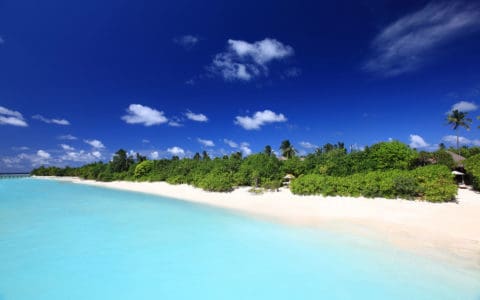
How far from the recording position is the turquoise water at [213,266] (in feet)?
20.7

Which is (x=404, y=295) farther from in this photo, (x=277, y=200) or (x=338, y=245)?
(x=277, y=200)

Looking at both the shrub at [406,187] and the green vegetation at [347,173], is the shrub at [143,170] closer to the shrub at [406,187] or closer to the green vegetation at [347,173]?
the green vegetation at [347,173]

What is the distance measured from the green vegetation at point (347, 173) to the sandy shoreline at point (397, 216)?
2.78 ft

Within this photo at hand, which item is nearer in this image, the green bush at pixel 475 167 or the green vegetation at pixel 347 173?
the green vegetation at pixel 347 173

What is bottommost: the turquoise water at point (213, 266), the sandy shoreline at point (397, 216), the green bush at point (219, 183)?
the turquoise water at point (213, 266)

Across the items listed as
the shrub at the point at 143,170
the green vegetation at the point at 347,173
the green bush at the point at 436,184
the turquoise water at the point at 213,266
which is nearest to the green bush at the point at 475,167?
the green vegetation at the point at 347,173

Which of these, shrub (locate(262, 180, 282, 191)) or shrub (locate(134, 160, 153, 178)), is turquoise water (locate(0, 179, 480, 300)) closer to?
shrub (locate(262, 180, 282, 191))

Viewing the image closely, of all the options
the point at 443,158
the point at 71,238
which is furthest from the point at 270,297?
the point at 443,158

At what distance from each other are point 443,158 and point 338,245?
2179cm

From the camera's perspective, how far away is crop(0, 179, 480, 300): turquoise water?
20.7 feet

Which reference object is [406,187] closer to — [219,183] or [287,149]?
[219,183]

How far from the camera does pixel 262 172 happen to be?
79.6ft

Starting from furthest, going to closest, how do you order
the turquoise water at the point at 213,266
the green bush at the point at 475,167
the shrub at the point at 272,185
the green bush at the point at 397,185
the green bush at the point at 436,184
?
the shrub at the point at 272,185 < the green bush at the point at 475,167 < the green bush at the point at 397,185 < the green bush at the point at 436,184 < the turquoise water at the point at 213,266

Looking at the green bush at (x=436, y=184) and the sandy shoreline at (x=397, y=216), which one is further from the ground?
the green bush at (x=436, y=184)
